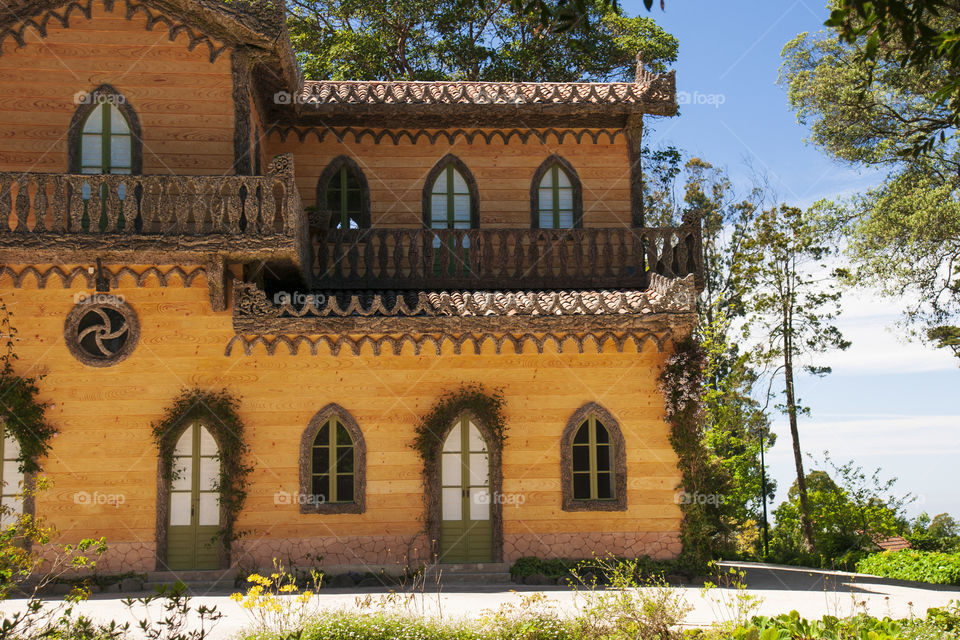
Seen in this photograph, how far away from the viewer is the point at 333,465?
14.4 meters

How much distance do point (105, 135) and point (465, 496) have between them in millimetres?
8039

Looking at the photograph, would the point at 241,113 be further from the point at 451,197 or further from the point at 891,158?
the point at 891,158

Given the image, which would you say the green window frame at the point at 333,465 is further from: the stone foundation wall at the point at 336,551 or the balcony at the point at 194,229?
the balcony at the point at 194,229

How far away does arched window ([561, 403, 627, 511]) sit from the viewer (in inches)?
571

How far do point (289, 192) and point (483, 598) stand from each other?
20.9ft

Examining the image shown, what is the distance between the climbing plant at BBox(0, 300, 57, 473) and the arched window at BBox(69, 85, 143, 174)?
258 cm

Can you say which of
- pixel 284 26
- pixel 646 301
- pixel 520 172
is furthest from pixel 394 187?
pixel 646 301

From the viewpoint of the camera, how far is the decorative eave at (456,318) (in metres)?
13.5
